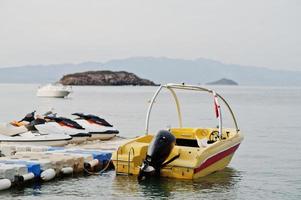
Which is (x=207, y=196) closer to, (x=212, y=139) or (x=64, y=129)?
(x=212, y=139)

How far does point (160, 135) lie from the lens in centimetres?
1734

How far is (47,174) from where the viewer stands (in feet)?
56.9

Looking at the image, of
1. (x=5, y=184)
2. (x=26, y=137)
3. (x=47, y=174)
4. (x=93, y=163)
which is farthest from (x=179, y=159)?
(x=26, y=137)

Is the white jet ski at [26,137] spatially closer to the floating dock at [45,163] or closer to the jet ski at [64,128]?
the jet ski at [64,128]

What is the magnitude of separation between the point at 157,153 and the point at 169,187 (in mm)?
1208

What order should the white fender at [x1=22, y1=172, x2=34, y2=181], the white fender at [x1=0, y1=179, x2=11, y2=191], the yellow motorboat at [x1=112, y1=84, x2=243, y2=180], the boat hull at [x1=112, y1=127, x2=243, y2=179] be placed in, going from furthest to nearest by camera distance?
the boat hull at [x1=112, y1=127, x2=243, y2=179]
the yellow motorboat at [x1=112, y1=84, x2=243, y2=180]
the white fender at [x1=22, y1=172, x2=34, y2=181]
the white fender at [x1=0, y1=179, x2=11, y2=191]

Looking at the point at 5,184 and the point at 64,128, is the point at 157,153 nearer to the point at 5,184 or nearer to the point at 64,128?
the point at 5,184

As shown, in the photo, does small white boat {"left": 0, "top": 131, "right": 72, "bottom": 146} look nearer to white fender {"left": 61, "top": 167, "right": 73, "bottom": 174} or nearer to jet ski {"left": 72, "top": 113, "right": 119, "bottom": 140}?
jet ski {"left": 72, "top": 113, "right": 119, "bottom": 140}

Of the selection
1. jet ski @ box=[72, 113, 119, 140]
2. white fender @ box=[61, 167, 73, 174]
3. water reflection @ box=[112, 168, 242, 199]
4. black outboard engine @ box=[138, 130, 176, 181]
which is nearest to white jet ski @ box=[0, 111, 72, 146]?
jet ski @ box=[72, 113, 119, 140]

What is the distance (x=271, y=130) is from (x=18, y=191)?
30.8 metres

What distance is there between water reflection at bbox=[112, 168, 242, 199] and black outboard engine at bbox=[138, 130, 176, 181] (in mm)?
473

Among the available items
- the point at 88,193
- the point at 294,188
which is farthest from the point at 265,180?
the point at 88,193

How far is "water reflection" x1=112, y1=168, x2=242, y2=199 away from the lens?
16.9 meters

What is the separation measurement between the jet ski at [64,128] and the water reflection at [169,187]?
784cm
